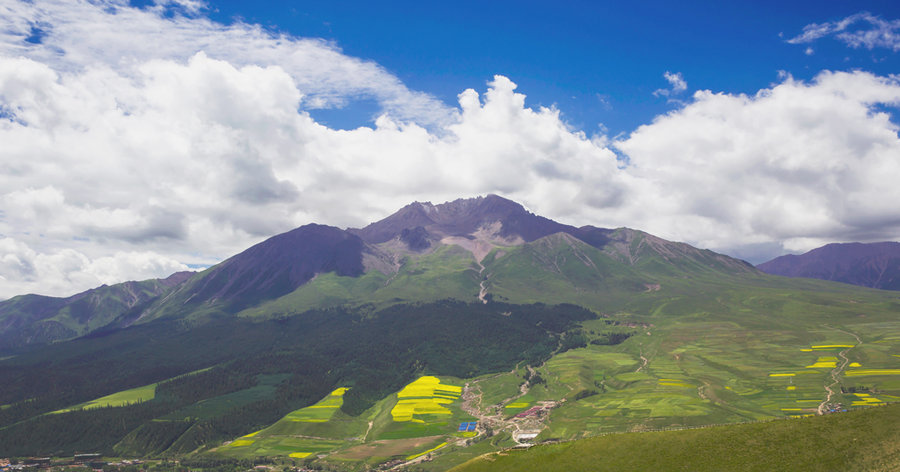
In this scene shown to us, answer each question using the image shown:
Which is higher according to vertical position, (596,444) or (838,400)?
(596,444)

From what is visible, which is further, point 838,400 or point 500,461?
point 838,400

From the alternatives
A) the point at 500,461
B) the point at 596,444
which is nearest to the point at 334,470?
the point at 500,461

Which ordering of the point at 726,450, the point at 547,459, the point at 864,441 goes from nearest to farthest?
the point at 864,441
the point at 726,450
the point at 547,459

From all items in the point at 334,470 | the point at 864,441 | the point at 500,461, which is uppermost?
the point at 864,441

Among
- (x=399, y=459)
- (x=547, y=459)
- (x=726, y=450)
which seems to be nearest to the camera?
(x=726, y=450)

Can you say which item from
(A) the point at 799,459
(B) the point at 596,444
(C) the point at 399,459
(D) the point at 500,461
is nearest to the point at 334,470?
(C) the point at 399,459

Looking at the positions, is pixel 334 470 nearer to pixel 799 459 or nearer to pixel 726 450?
pixel 726 450

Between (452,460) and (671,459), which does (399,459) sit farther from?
(671,459)
